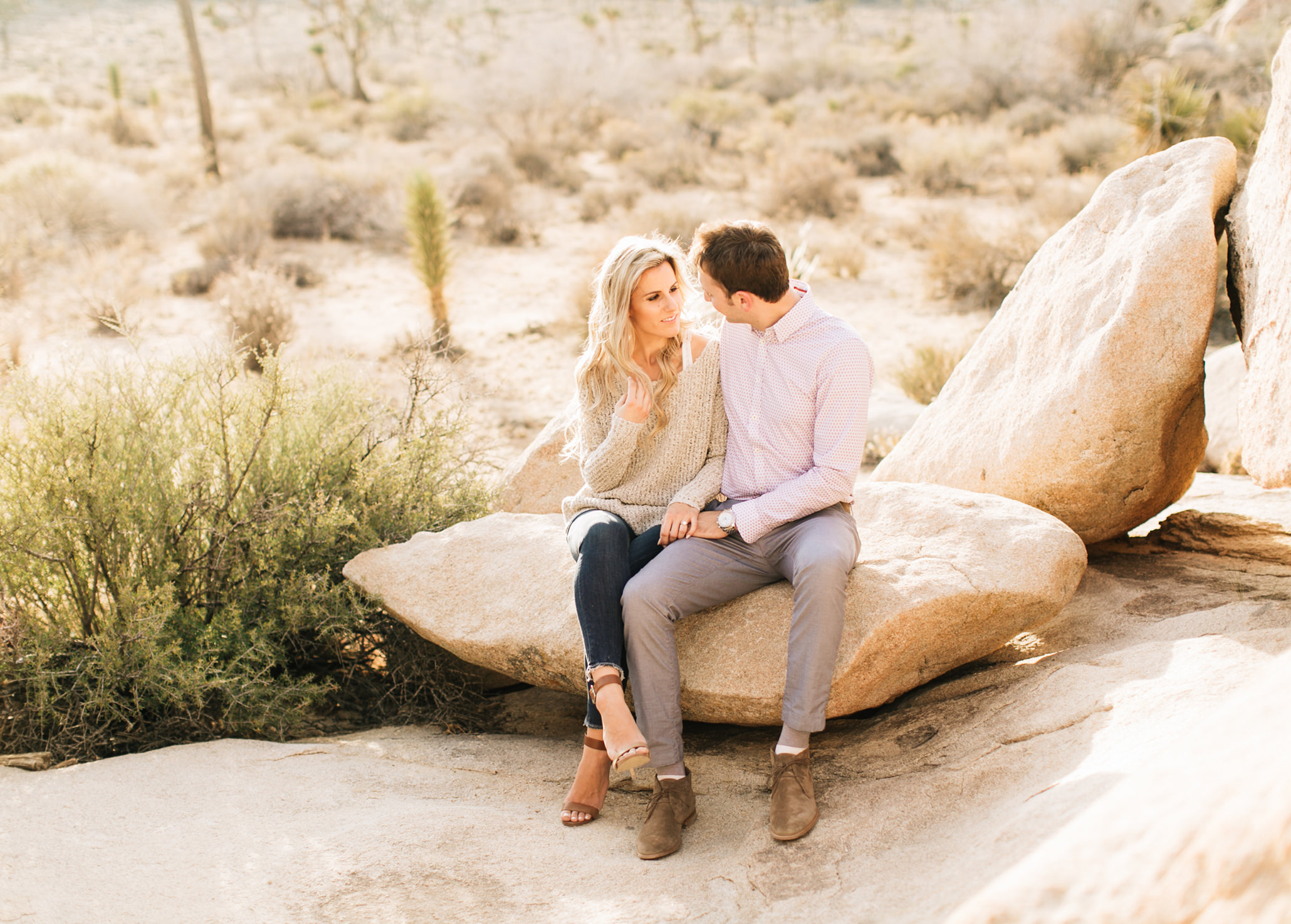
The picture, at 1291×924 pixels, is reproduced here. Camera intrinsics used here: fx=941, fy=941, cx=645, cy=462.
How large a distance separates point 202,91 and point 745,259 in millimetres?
16406

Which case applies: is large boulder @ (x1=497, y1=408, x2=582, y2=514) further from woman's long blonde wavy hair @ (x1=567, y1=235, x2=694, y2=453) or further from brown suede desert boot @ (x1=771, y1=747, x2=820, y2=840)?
brown suede desert boot @ (x1=771, y1=747, x2=820, y2=840)

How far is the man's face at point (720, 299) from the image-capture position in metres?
3.24

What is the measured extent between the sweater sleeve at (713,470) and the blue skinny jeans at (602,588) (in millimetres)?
204

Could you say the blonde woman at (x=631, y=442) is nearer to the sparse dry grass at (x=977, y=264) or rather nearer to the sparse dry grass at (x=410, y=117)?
the sparse dry grass at (x=977, y=264)

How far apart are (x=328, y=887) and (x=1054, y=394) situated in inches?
125

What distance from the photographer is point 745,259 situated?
3160 mm

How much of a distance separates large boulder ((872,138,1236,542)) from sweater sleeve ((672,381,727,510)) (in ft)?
4.36

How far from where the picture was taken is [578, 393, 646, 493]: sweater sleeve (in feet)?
11.2

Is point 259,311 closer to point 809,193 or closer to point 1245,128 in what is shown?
point 809,193

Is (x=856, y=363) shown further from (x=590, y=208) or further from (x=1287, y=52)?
(x=590, y=208)

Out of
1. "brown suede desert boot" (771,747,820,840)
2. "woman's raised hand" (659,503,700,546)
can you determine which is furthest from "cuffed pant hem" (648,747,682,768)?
"woman's raised hand" (659,503,700,546)

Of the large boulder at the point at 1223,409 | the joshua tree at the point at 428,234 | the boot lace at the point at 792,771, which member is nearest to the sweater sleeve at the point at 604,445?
the boot lace at the point at 792,771

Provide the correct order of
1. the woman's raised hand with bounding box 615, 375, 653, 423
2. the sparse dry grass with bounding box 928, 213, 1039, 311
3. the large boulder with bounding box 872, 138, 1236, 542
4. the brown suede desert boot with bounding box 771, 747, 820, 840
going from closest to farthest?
the brown suede desert boot with bounding box 771, 747, 820, 840, the woman's raised hand with bounding box 615, 375, 653, 423, the large boulder with bounding box 872, 138, 1236, 542, the sparse dry grass with bounding box 928, 213, 1039, 311

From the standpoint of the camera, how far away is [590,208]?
15039mm
